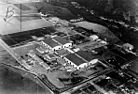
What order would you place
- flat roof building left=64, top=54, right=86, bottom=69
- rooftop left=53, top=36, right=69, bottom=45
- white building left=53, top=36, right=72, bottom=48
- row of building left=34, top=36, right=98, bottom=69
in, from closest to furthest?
flat roof building left=64, top=54, right=86, bottom=69
row of building left=34, top=36, right=98, bottom=69
white building left=53, top=36, right=72, bottom=48
rooftop left=53, top=36, right=69, bottom=45

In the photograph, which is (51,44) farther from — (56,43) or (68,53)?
(68,53)

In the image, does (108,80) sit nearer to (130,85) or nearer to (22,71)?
(130,85)

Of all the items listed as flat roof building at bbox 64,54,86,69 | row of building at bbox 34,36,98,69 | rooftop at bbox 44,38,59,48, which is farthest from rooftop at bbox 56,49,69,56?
flat roof building at bbox 64,54,86,69

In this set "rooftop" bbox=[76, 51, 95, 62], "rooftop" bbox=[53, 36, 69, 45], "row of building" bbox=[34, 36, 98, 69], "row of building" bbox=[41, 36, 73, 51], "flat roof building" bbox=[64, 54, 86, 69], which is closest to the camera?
"flat roof building" bbox=[64, 54, 86, 69]

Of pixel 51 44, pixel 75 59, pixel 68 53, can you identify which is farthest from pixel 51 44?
pixel 75 59

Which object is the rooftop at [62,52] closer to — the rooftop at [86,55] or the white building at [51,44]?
the white building at [51,44]

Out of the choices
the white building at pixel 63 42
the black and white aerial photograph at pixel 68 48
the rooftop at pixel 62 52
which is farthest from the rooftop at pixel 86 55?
Answer: the white building at pixel 63 42

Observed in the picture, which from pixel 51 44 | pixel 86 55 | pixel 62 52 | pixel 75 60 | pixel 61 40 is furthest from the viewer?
pixel 61 40

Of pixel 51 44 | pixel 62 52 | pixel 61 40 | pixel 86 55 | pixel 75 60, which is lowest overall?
pixel 62 52

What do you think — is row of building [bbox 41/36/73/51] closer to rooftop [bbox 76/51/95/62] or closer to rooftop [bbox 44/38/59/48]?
rooftop [bbox 44/38/59/48]
